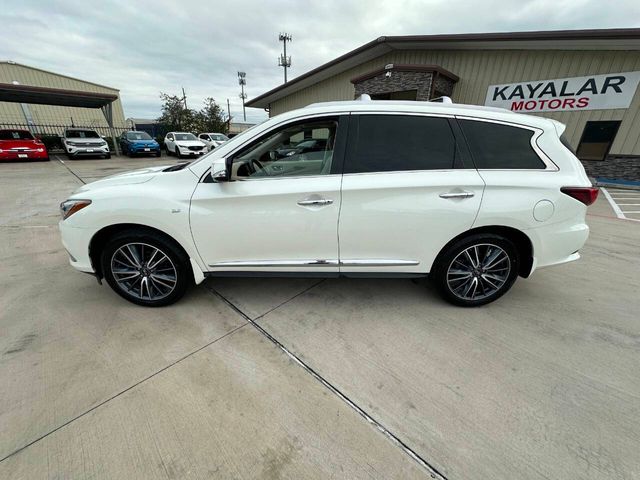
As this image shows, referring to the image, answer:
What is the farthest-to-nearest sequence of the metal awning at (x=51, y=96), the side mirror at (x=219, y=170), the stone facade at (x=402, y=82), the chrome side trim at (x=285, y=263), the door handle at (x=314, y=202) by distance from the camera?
the metal awning at (x=51, y=96) < the stone facade at (x=402, y=82) < the chrome side trim at (x=285, y=263) < the door handle at (x=314, y=202) < the side mirror at (x=219, y=170)

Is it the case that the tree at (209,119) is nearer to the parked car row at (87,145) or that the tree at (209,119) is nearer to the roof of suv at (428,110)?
the parked car row at (87,145)

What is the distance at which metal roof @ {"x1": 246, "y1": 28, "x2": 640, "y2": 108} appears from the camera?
8.29 meters

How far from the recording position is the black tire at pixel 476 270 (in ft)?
8.23

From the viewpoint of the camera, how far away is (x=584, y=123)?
9.71m

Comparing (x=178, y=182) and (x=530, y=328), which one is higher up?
(x=178, y=182)

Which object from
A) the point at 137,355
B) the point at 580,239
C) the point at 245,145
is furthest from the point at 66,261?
the point at 580,239

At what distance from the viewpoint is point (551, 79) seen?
9.77 m

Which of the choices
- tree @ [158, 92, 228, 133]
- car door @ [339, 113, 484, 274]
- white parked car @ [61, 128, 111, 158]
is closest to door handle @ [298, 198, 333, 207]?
car door @ [339, 113, 484, 274]

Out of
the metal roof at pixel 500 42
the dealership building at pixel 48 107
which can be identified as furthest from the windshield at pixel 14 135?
the metal roof at pixel 500 42

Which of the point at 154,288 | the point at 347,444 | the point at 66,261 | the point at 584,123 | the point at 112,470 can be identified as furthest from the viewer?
the point at 584,123

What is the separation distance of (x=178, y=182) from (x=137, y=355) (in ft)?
4.48

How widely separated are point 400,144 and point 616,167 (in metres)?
11.9

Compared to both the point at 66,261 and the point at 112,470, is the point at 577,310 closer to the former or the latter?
the point at 112,470

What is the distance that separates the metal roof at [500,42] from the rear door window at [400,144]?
10.3 metres
